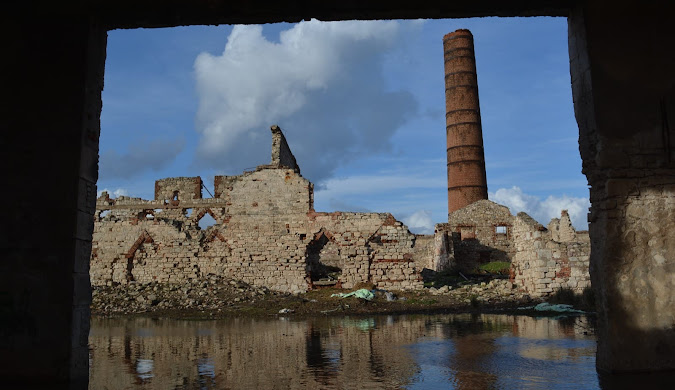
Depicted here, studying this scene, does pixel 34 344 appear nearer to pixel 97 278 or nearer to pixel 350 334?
pixel 350 334

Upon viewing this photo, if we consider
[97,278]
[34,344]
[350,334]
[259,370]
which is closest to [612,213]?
[259,370]

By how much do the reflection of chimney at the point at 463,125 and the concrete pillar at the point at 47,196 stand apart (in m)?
27.1

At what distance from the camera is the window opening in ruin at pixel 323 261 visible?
16875mm

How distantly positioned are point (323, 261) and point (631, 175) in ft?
50.1

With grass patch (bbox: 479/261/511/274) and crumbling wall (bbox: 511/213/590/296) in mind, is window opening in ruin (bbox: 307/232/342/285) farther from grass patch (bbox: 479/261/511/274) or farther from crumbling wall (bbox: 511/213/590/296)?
grass patch (bbox: 479/261/511/274)

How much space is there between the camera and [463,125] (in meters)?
30.3

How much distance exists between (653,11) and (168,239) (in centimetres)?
1623

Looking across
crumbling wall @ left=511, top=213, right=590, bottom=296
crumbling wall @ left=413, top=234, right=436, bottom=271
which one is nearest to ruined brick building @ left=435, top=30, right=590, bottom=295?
crumbling wall @ left=413, top=234, right=436, bottom=271

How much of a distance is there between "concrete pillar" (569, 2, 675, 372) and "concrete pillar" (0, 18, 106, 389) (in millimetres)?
4327

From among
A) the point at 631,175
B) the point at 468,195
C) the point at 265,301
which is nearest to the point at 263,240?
the point at 265,301

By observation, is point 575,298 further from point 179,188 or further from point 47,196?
point 179,188

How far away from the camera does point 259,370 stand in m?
4.57

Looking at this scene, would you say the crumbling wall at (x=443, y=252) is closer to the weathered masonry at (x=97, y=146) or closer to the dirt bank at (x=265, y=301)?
the dirt bank at (x=265, y=301)

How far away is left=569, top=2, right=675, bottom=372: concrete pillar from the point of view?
4.05 m
